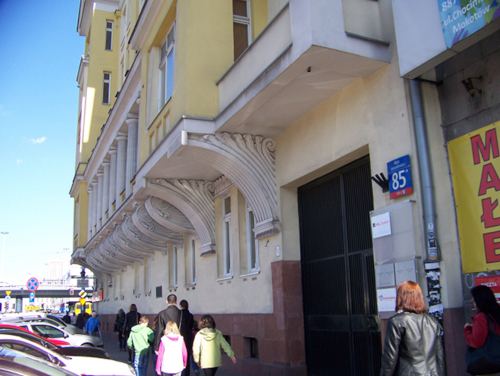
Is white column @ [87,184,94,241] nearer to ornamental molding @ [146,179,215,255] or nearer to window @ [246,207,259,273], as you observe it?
ornamental molding @ [146,179,215,255]

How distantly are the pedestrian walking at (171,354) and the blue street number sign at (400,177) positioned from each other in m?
3.87

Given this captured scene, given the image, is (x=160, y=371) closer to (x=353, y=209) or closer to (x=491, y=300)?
A: (x=353, y=209)

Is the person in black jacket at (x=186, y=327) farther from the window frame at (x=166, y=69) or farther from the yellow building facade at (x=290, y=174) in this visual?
the window frame at (x=166, y=69)

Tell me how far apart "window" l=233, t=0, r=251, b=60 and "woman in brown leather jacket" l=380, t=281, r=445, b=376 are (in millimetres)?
8704

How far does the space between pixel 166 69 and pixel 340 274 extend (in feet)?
24.2

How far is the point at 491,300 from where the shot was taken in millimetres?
4668

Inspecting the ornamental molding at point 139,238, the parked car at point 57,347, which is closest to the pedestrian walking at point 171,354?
the parked car at point 57,347

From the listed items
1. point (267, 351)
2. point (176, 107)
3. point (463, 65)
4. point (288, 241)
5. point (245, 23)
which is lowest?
point (267, 351)

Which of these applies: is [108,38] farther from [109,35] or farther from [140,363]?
[140,363]

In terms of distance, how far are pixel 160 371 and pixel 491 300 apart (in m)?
5.19

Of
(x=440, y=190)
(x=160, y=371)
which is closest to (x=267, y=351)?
(x=160, y=371)

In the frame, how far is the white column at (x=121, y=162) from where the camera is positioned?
2193 cm

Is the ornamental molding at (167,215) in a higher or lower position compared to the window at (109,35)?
lower

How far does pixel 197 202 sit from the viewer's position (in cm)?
1370
